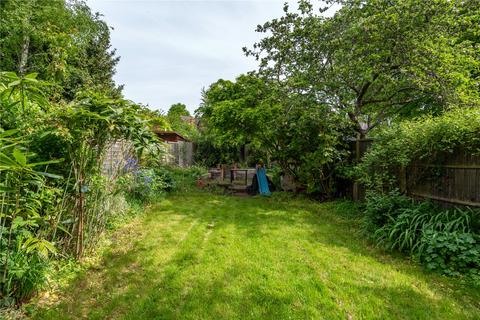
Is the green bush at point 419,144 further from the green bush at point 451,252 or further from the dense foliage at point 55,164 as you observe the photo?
the dense foliage at point 55,164

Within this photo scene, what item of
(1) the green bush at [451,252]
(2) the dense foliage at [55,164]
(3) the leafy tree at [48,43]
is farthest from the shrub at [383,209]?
(3) the leafy tree at [48,43]

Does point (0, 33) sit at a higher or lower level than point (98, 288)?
higher

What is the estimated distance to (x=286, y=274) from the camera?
290cm

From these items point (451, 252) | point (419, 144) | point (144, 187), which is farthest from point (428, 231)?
point (144, 187)

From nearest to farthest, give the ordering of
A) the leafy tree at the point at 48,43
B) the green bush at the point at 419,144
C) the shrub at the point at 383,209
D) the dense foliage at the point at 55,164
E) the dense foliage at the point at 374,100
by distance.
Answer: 1. the dense foliage at the point at 55,164
2. the green bush at the point at 419,144
3. the dense foliage at the point at 374,100
4. the shrub at the point at 383,209
5. the leafy tree at the point at 48,43

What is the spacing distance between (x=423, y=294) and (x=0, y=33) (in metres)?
14.3

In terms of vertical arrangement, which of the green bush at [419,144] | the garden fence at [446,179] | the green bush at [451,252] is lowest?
the green bush at [451,252]

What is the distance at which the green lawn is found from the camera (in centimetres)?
227

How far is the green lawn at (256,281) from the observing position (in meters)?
2.27

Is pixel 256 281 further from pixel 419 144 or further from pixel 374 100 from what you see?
pixel 374 100

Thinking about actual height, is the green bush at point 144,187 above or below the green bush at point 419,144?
below

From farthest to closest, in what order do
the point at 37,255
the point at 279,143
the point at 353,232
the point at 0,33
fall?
the point at 0,33 < the point at 279,143 < the point at 353,232 < the point at 37,255

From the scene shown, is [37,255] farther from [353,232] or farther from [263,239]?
[353,232]

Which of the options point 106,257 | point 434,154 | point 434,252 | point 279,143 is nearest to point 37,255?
point 106,257
